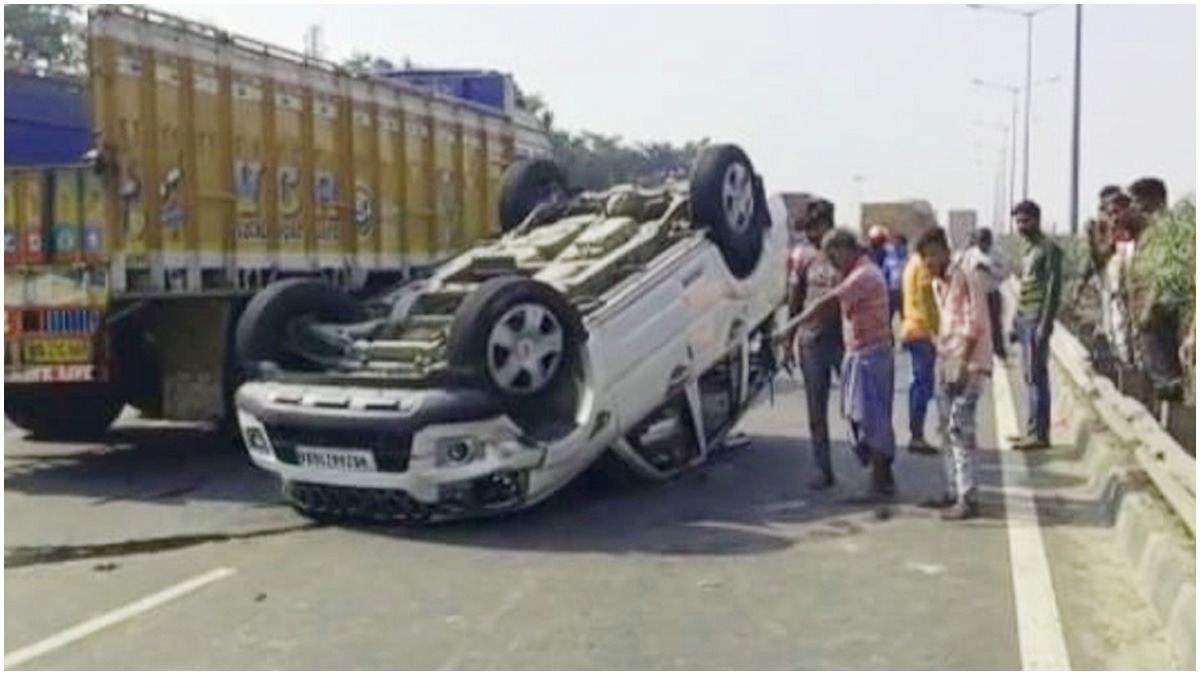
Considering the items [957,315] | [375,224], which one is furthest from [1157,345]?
[375,224]

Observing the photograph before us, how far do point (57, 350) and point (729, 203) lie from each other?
13.6 feet

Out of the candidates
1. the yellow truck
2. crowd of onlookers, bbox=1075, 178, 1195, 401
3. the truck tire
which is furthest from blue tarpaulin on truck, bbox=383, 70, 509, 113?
crowd of onlookers, bbox=1075, 178, 1195, 401

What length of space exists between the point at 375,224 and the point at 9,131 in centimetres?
283

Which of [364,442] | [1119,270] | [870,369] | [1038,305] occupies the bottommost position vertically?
[364,442]

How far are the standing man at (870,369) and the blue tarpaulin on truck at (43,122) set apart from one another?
6325 mm

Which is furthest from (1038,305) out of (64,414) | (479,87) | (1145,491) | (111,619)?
(479,87)

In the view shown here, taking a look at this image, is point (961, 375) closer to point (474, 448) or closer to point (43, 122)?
point (474, 448)

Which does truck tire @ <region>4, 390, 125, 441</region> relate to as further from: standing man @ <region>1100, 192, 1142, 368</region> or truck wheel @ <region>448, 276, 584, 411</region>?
standing man @ <region>1100, 192, 1142, 368</region>

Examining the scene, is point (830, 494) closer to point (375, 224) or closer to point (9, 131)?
point (375, 224)

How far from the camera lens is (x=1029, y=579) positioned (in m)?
6.33

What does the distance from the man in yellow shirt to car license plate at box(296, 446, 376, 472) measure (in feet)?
12.3

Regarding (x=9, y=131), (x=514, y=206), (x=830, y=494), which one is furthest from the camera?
(x=9, y=131)

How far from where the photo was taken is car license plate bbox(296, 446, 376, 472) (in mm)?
7395

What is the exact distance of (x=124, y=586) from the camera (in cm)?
649
